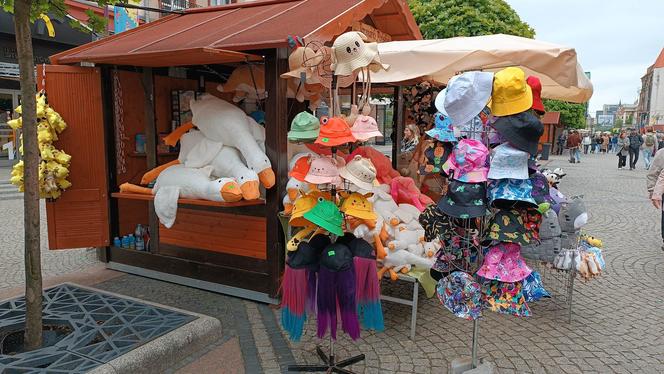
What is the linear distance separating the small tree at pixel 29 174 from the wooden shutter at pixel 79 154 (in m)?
1.83

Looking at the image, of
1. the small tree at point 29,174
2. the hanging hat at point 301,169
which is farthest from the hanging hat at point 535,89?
the small tree at point 29,174

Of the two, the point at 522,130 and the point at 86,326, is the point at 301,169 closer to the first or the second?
the point at 522,130

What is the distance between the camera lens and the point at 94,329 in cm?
365

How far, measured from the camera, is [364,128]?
3.27m

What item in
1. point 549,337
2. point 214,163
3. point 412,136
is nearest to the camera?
point 549,337

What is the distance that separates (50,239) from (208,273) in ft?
6.15

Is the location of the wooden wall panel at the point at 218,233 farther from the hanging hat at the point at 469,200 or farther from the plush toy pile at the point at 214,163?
the hanging hat at the point at 469,200

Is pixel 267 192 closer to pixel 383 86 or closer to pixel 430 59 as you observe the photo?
pixel 430 59

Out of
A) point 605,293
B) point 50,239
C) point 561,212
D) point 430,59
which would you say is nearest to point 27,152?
point 50,239

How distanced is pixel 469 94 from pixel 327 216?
3.75 ft

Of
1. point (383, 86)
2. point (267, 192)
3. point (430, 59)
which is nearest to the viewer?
point (267, 192)

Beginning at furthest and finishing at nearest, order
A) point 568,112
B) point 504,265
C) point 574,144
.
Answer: point 568,112
point 574,144
point 504,265

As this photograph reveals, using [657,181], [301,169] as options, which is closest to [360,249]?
[301,169]

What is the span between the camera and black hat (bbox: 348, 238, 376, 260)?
320cm
